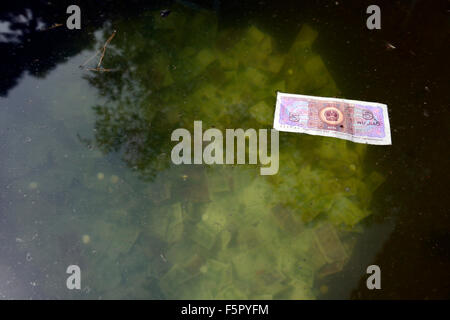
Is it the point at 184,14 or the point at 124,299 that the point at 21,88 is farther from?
the point at 124,299

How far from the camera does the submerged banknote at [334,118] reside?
236 cm

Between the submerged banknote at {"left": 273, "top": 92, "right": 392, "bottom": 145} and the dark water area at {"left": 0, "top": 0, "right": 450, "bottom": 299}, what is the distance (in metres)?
0.07

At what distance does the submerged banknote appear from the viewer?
236 centimetres

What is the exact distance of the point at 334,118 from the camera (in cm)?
241

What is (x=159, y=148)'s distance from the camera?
2273 mm

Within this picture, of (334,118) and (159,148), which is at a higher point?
(334,118)

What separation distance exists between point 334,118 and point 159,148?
1294mm

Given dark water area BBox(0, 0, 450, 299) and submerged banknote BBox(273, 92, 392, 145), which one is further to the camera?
submerged banknote BBox(273, 92, 392, 145)

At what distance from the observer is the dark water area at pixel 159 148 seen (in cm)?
197

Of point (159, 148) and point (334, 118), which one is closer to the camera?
point (159, 148)

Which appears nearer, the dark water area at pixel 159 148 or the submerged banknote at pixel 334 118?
the dark water area at pixel 159 148

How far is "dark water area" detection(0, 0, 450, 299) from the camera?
1.97 m

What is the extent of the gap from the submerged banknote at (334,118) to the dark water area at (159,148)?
74 mm

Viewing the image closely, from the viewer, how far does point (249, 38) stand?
8.82 ft
